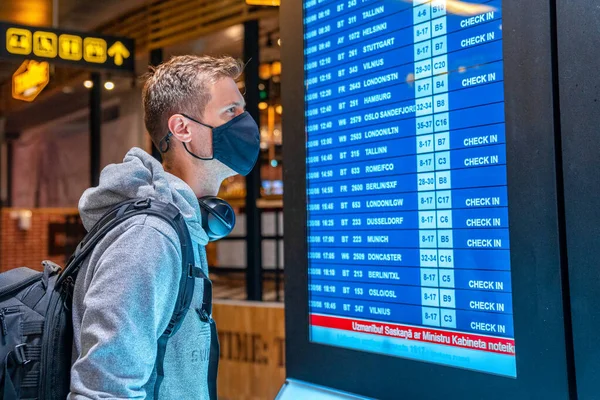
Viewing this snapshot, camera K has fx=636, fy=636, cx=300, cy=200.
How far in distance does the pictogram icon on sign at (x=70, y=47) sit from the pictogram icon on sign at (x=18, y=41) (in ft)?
0.78

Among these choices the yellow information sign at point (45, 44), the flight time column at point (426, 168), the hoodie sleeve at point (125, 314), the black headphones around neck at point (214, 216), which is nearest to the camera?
the hoodie sleeve at point (125, 314)

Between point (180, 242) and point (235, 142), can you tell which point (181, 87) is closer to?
point (235, 142)

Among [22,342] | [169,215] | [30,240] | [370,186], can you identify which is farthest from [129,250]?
[30,240]

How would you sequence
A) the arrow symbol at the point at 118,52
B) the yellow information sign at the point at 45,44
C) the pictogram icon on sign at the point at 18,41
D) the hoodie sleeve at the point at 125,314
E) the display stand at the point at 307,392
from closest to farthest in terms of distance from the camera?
1. the hoodie sleeve at the point at 125,314
2. the display stand at the point at 307,392
3. the pictogram icon on sign at the point at 18,41
4. the yellow information sign at the point at 45,44
5. the arrow symbol at the point at 118,52

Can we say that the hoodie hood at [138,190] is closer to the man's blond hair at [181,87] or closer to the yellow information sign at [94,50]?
the man's blond hair at [181,87]

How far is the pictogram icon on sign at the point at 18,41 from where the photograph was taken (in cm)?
464

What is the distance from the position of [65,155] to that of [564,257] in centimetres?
1061

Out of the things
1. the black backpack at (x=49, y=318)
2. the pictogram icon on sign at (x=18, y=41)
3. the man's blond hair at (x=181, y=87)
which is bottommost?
the black backpack at (x=49, y=318)

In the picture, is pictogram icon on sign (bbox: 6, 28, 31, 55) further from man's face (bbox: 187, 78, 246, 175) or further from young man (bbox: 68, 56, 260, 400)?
man's face (bbox: 187, 78, 246, 175)

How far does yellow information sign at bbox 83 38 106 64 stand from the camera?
5.00 metres

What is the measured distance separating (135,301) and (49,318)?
0.22 metres

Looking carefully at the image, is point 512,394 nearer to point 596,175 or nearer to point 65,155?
point 596,175

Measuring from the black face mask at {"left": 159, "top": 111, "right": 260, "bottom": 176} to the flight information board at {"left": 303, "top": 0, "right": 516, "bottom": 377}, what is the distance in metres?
0.18

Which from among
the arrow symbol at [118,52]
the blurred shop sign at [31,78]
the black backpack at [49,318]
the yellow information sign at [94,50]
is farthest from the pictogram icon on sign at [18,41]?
the black backpack at [49,318]
